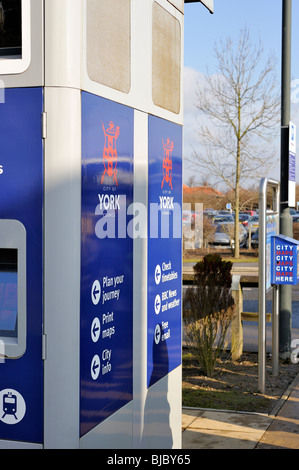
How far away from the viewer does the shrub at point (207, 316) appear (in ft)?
25.9

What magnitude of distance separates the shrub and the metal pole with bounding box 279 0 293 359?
3.56 ft

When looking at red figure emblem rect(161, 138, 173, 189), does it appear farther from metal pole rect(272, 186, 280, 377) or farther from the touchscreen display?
metal pole rect(272, 186, 280, 377)

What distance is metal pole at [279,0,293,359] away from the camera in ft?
29.7

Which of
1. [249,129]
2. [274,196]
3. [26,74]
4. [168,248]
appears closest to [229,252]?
[249,129]

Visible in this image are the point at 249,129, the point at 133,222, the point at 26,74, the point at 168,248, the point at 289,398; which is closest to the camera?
the point at 26,74

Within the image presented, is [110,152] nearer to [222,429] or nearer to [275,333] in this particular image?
[222,429]

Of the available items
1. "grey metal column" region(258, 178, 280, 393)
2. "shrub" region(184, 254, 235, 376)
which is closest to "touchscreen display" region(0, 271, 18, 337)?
"grey metal column" region(258, 178, 280, 393)

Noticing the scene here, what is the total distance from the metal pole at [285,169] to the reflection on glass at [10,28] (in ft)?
20.4

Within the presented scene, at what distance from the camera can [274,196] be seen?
842cm

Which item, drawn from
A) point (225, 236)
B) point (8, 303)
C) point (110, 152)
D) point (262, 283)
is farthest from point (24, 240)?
point (225, 236)

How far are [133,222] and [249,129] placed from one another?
21.8 m

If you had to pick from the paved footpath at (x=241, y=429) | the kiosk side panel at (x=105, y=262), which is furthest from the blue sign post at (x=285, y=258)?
the kiosk side panel at (x=105, y=262)

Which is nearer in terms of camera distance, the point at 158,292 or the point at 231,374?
the point at 158,292

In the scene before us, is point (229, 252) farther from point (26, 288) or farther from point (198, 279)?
point (26, 288)
